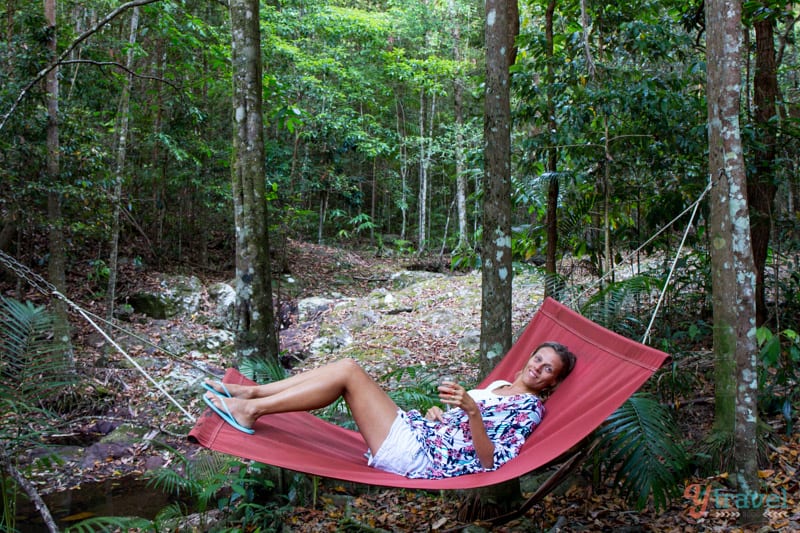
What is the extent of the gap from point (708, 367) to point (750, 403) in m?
1.50

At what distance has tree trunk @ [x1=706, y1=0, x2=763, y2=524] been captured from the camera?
2.23 m

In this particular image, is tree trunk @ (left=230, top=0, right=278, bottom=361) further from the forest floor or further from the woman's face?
the woman's face

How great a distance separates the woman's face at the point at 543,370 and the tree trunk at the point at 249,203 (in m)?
1.39

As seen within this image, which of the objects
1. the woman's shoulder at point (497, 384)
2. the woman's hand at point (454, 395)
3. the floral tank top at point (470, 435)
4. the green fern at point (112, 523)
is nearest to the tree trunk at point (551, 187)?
the woman's shoulder at point (497, 384)

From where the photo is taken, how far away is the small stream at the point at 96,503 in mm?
3309

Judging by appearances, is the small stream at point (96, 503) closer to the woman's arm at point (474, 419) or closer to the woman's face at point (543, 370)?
the woman's arm at point (474, 419)

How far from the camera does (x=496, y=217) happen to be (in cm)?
269

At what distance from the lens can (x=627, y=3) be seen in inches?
156

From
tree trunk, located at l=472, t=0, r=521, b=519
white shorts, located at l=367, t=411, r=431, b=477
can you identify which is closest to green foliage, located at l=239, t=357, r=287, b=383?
white shorts, located at l=367, t=411, r=431, b=477

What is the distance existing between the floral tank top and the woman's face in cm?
8

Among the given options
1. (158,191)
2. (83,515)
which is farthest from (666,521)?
(158,191)

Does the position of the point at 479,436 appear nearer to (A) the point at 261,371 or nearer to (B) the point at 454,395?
(B) the point at 454,395

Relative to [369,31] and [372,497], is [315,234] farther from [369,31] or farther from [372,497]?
[372,497]

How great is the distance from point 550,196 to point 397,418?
2402mm
